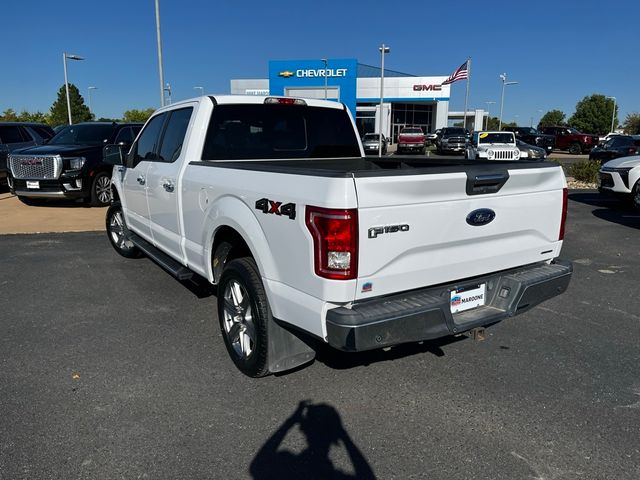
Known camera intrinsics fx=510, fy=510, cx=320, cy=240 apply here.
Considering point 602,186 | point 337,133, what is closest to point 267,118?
point 337,133

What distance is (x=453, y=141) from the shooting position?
34.2 meters

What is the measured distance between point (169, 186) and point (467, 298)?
111 inches

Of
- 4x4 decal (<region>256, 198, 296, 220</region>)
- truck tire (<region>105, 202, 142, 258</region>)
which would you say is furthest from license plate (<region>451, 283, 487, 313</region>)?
truck tire (<region>105, 202, 142, 258</region>)

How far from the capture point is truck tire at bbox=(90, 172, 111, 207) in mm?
11789

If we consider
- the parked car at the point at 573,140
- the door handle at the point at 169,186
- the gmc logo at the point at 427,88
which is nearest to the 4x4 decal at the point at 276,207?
the door handle at the point at 169,186

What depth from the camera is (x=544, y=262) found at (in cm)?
380

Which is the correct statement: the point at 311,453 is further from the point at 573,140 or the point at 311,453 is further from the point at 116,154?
the point at 573,140

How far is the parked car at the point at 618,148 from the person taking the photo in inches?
750

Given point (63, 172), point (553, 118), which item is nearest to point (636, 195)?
point (63, 172)

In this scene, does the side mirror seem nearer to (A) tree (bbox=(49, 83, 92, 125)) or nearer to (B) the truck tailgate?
(B) the truck tailgate

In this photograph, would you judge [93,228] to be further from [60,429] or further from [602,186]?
[602,186]

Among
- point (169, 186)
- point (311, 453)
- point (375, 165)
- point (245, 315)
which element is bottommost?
point (311, 453)

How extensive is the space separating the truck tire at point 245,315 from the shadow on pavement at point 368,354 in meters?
0.65

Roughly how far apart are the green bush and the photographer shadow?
51.3 feet
